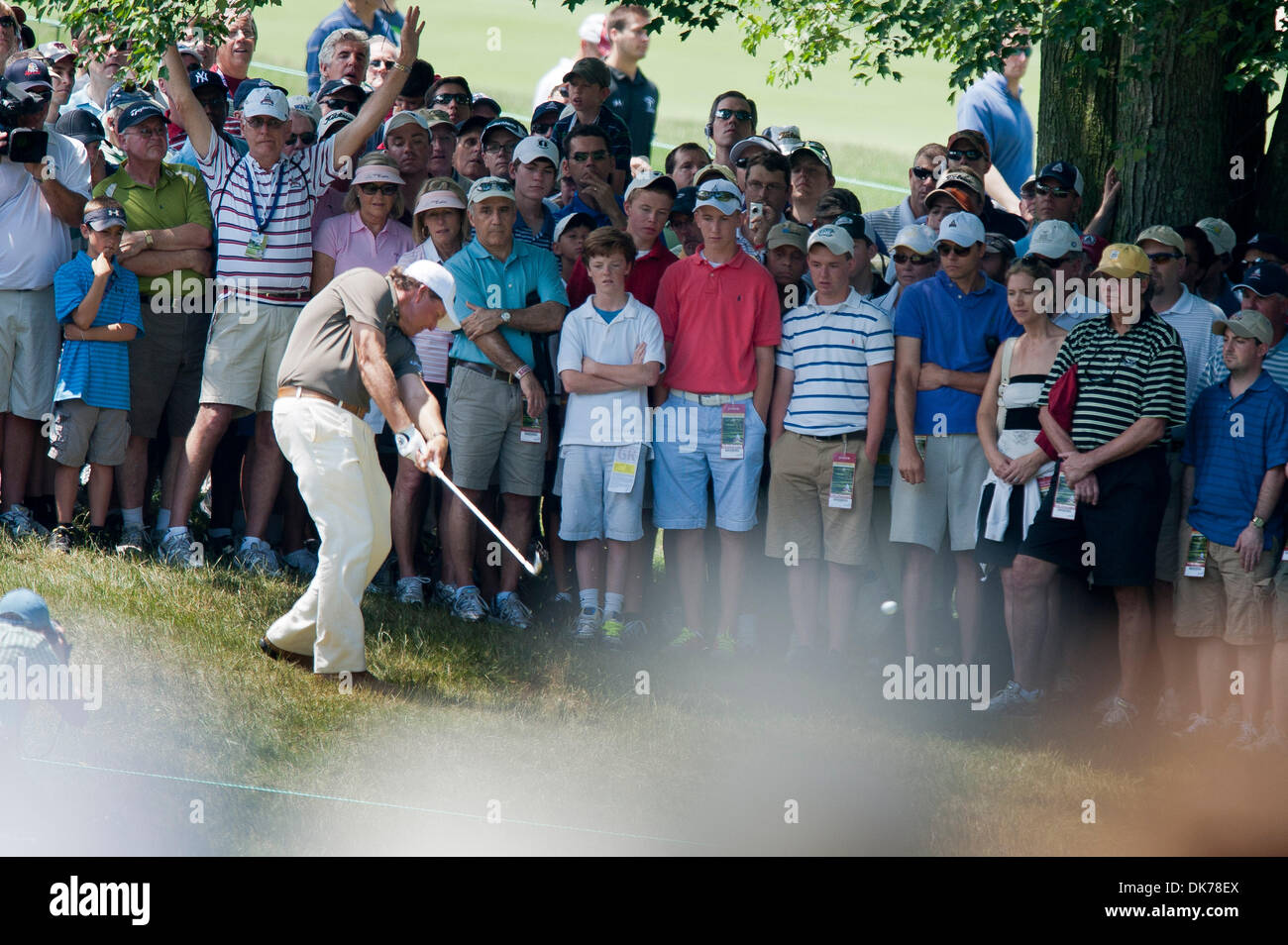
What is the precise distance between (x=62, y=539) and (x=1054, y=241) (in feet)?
20.3

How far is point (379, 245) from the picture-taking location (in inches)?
400

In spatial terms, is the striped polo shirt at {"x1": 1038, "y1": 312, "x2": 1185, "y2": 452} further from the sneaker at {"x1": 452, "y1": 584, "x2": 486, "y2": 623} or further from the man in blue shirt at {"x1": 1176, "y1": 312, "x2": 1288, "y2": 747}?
the sneaker at {"x1": 452, "y1": 584, "x2": 486, "y2": 623}

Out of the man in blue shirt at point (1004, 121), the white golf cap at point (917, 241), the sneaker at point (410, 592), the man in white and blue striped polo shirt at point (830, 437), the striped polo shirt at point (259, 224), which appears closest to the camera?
the man in white and blue striped polo shirt at point (830, 437)

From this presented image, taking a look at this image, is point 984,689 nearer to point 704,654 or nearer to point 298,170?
point 704,654

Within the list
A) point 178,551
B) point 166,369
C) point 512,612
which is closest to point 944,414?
point 512,612

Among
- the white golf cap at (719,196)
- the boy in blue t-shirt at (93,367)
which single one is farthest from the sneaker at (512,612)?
the white golf cap at (719,196)

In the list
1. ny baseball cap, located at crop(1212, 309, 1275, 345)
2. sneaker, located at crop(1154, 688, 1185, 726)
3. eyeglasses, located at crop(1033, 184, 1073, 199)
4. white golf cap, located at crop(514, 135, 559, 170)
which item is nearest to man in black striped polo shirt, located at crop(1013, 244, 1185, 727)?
sneaker, located at crop(1154, 688, 1185, 726)

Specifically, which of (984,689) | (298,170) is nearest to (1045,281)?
→ (984,689)

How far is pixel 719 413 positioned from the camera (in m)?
9.83

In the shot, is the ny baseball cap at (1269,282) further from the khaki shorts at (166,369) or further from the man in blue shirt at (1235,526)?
the khaki shorts at (166,369)

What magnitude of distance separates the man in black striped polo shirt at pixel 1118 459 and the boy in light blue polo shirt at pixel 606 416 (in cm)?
242

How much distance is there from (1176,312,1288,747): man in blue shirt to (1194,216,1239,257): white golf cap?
4.68 ft

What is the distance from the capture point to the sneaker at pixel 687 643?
959 centimetres

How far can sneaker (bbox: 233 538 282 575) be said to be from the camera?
31.6 feet
